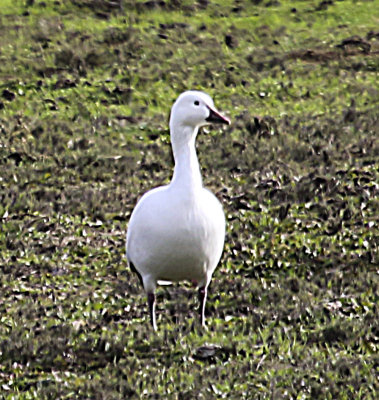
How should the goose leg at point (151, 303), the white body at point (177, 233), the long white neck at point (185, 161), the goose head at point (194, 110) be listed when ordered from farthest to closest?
the goose leg at point (151, 303) < the goose head at point (194, 110) < the long white neck at point (185, 161) < the white body at point (177, 233)

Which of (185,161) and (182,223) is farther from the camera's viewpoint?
(185,161)

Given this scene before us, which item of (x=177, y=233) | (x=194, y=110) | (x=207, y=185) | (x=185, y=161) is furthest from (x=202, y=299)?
(x=207, y=185)

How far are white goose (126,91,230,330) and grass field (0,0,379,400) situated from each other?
529 mm

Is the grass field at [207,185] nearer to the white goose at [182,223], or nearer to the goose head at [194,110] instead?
the white goose at [182,223]

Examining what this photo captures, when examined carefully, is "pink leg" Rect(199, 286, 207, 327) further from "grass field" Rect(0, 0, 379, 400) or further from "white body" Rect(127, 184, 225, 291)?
"white body" Rect(127, 184, 225, 291)

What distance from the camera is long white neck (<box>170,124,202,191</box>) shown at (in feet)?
28.8

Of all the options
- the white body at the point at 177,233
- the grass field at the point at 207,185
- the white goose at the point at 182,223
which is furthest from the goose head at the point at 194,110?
the grass field at the point at 207,185

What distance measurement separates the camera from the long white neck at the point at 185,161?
878 centimetres

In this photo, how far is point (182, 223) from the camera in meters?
8.62

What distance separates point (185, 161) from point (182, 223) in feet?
1.92

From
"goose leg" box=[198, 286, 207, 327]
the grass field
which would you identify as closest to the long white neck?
"goose leg" box=[198, 286, 207, 327]

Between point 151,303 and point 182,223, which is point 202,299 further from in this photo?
point 182,223

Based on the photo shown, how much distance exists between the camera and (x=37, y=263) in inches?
449

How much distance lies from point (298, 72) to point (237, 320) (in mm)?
12971
